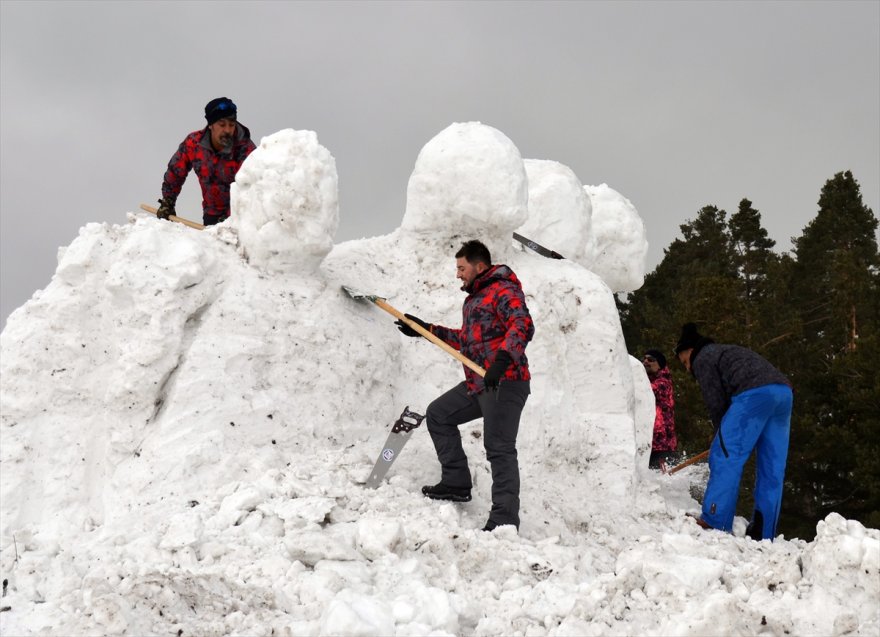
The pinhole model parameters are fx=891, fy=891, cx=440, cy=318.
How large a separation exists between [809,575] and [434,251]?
414cm


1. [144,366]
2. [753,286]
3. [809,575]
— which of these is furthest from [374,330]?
[753,286]

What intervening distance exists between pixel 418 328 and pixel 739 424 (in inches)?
104

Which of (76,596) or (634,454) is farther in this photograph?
(634,454)

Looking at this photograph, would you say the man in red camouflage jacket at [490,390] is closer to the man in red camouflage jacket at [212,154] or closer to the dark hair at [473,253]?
the dark hair at [473,253]

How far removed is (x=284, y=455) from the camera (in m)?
5.47

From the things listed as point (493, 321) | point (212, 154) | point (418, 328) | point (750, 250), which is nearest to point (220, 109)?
point (212, 154)

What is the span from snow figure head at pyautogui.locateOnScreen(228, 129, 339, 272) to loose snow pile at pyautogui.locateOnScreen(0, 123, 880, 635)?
15 millimetres

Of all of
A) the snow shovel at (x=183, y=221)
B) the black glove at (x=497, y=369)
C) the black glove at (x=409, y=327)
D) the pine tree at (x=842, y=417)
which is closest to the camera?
the black glove at (x=497, y=369)

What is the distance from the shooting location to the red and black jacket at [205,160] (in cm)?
708

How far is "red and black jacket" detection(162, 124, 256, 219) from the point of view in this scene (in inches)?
279

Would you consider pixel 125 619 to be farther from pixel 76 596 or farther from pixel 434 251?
pixel 434 251

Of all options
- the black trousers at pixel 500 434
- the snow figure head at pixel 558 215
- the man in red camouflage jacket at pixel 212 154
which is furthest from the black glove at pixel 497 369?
the snow figure head at pixel 558 215

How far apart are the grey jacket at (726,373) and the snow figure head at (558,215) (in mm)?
1802

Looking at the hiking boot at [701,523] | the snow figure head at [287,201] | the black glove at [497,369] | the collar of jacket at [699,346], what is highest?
the snow figure head at [287,201]
